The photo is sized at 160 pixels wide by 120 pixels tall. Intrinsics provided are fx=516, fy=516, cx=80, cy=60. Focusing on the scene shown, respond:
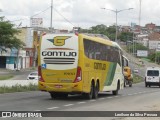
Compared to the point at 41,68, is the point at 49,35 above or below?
above

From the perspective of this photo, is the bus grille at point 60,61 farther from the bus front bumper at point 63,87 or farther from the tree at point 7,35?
the tree at point 7,35

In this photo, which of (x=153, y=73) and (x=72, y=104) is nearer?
(x=72, y=104)

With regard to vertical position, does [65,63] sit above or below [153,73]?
above

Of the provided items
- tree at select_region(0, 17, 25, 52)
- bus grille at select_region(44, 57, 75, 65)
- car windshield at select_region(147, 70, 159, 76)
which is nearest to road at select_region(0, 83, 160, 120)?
bus grille at select_region(44, 57, 75, 65)

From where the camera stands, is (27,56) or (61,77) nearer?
(61,77)

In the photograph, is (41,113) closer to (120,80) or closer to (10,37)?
(120,80)

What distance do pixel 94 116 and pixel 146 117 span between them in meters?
1.91

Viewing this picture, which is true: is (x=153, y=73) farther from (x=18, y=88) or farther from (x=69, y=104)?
(x=69, y=104)

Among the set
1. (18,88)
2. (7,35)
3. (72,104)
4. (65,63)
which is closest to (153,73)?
(18,88)

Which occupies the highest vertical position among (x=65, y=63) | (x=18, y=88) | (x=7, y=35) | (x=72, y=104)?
(x=7, y=35)

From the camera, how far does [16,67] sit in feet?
352

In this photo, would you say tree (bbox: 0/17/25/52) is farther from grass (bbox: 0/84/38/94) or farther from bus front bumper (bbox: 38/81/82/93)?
bus front bumper (bbox: 38/81/82/93)

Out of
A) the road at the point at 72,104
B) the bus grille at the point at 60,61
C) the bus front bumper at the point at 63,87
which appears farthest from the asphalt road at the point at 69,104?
the bus grille at the point at 60,61

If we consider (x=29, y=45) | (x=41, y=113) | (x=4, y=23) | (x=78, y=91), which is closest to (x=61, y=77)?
(x=78, y=91)
